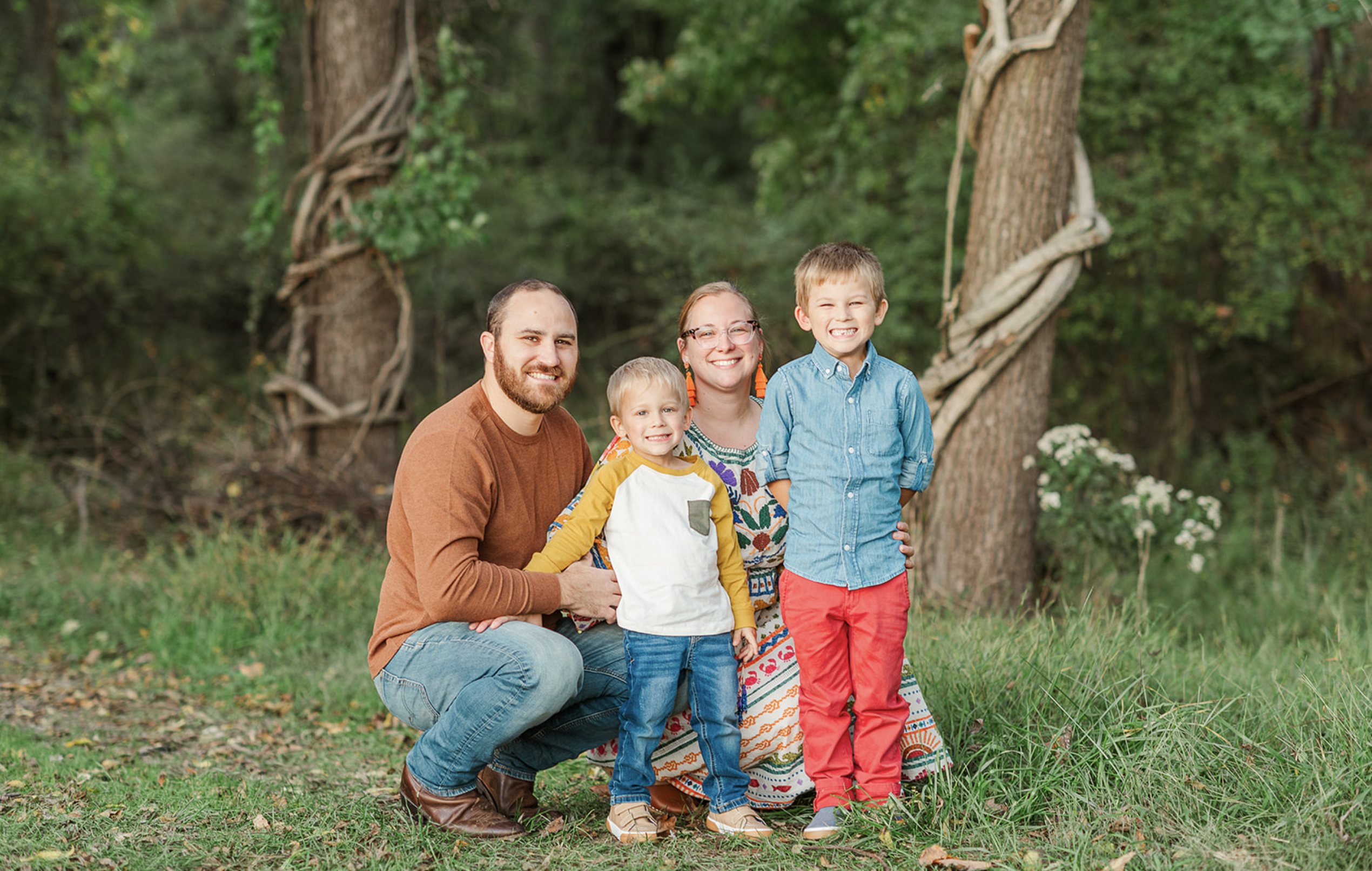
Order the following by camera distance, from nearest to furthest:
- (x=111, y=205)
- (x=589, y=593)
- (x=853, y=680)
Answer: (x=853, y=680)
(x=589, y=593)
(x=111, y=205)

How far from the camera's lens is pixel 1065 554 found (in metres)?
4.89

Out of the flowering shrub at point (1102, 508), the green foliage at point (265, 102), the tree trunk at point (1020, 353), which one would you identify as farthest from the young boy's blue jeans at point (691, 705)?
the green foliage at point (265, 102)

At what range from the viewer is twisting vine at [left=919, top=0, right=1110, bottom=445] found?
4250mm

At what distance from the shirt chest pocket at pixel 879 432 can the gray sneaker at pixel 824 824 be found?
0.97m

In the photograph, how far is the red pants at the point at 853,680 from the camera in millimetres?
2777

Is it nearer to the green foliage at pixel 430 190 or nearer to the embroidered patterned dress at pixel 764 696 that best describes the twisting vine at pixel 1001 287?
the embroidered patterned dress at pixel 764 696

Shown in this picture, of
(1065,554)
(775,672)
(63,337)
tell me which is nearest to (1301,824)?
(775,672)

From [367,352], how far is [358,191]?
0.95m

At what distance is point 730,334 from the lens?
312 centimetres

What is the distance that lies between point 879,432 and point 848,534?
0.96ft

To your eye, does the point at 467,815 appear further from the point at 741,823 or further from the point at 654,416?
the point at 654,416

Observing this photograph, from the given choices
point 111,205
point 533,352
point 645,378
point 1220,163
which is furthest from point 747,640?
point 111,205

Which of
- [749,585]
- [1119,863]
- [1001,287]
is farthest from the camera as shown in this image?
[1001,287]

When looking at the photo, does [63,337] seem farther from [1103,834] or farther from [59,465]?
[1103,834]
